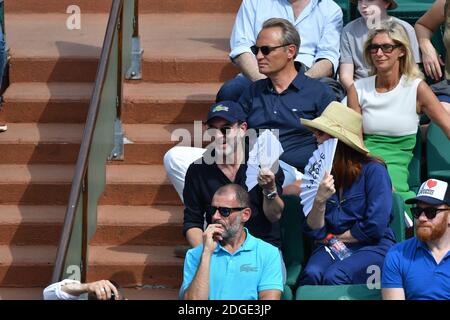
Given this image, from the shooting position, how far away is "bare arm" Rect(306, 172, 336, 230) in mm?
8945

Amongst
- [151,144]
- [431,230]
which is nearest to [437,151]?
Answer: [431,230]

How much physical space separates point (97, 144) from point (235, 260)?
71.3 inches

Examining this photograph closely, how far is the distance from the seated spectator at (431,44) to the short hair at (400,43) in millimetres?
497

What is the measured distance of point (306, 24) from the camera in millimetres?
11195

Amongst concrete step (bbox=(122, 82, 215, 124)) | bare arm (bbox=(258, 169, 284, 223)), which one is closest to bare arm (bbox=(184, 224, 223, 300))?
bare arm (bbox=(258, 169, 284, 223))

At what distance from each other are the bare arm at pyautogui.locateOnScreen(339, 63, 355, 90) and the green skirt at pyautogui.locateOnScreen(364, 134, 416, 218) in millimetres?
804

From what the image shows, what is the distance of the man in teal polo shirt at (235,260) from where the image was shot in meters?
8.77

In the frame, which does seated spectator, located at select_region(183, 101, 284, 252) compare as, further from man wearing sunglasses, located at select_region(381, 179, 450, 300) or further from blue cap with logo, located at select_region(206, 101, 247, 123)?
man wearing sunglasses, located at select_region(381, 179, 450, 300)

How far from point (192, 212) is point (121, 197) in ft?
4.08

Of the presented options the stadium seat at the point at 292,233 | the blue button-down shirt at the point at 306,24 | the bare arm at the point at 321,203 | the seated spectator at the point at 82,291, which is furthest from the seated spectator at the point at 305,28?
the seated spectator at the point at 82,291

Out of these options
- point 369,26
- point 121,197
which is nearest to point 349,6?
point 369,26

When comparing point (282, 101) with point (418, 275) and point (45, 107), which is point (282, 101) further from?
point (45, 107)

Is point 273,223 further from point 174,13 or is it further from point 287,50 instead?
point 174,13

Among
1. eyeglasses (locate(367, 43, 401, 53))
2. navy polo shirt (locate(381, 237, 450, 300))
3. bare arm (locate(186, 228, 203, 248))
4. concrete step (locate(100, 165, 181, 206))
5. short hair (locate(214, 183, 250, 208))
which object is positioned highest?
eyeglasses (locate(367, 43, 401, 53))
